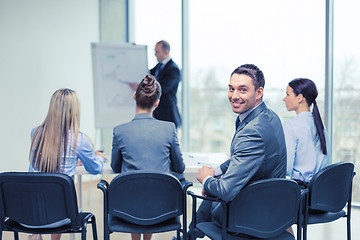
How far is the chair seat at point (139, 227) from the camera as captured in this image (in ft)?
7.39

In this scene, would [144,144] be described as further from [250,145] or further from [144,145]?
[250,145]

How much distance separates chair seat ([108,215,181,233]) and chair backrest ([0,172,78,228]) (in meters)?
0.22

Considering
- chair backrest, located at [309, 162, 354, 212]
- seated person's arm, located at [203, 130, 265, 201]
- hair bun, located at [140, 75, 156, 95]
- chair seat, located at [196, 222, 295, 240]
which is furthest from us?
hair bun, located at [140, 75, 156, 95]

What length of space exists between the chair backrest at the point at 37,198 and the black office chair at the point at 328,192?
1.35m

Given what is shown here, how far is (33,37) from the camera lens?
15.8 feet

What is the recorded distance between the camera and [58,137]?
8.33 feet

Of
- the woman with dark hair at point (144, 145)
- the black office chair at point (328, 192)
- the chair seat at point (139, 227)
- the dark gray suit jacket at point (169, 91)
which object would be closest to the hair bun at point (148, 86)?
the woman with dark hair at point (144, 145)

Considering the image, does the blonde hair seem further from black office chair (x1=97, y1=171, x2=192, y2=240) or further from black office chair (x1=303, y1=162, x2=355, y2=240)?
black office chair (x1=303, y1=162, x2=355, y2=240)

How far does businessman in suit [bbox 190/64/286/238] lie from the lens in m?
1.91

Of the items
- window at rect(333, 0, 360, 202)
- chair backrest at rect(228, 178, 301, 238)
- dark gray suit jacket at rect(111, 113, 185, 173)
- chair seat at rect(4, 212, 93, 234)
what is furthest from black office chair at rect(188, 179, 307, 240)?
window at rect(333, 0, 360, 202)

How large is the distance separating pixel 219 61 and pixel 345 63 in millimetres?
1513

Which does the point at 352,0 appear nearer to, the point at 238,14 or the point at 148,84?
the point at 238,14

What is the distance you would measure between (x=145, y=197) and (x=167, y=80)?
2.63 meters

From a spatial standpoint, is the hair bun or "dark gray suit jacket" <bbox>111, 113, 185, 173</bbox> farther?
the hair bun
